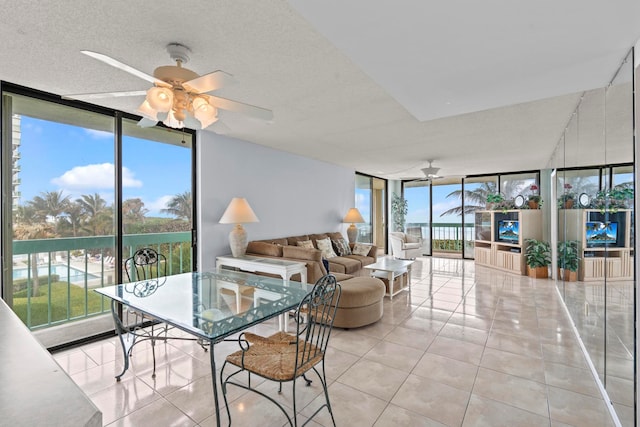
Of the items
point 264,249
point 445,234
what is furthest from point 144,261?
point 445,234

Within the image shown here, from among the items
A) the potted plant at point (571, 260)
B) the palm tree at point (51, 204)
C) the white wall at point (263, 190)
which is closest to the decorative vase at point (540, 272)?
the potted plant at point (571, 260)

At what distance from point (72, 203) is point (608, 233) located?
4.60 metres

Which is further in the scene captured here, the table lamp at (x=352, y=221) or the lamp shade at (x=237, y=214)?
the table lamp at (x=352, y=221)

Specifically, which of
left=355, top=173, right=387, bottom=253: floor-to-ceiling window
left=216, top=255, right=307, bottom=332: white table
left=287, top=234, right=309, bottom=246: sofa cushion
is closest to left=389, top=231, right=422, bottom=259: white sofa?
left=355, top=173, right=387, bottom=253: floor-to-ceiling window

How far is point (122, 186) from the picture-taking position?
3.31m

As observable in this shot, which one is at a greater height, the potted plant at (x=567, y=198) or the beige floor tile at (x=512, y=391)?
the potted plant at (x=567, y=198)

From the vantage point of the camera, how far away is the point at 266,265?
3629 millimetres

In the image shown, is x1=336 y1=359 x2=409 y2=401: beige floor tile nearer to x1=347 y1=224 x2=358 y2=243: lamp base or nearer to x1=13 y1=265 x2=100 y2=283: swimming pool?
x1=13 y1=265 x2=100 y2=283: swimming pool

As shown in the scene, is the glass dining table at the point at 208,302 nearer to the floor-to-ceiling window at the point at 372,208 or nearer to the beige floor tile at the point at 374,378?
the beige floor tile at the point at 374,378

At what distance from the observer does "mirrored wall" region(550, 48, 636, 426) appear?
5.64 feet

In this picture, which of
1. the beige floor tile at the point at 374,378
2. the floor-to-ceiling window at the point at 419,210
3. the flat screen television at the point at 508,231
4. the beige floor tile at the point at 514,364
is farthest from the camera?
the floor-to-ceiling window at the point at 419,210

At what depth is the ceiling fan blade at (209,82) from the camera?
62.7 inches

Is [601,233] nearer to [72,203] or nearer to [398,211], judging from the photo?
[72,203]

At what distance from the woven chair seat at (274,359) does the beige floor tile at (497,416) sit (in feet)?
3.52
